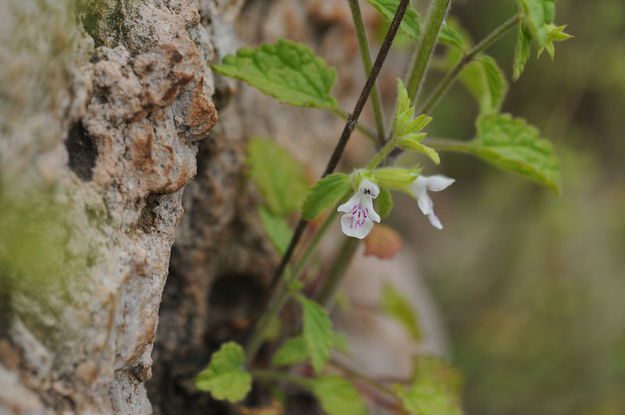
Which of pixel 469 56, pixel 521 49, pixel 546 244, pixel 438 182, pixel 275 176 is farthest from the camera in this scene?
pixel 546 244

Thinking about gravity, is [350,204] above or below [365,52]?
below

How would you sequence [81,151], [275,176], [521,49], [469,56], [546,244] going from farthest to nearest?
[546,244], [275,176], [469,56], [521,49], [81,151]

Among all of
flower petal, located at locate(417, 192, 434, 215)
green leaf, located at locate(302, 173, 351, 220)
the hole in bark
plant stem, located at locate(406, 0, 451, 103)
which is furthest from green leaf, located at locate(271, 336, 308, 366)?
the hole in bark

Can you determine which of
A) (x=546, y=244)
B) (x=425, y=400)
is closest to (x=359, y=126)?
(x=425, y=400)

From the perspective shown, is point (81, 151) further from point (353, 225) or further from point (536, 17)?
point (536, 17)

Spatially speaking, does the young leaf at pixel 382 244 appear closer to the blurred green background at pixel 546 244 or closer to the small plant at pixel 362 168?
the small plant at pixel 362 168
